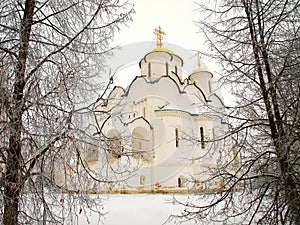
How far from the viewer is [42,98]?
7.10 ft

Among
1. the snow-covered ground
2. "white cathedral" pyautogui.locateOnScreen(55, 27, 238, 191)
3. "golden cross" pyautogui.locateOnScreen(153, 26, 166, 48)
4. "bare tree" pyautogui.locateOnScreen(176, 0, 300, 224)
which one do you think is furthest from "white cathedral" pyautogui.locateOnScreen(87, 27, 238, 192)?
"bare tree" pyautogui.locateOnScreen(176, 0, 300, 224)

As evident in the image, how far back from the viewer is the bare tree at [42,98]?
6.60ft

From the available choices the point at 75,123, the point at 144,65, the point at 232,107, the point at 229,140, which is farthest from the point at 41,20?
the point at 144,65

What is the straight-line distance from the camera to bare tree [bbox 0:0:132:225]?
2010mm

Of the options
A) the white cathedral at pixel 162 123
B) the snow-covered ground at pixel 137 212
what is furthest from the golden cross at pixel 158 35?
the snow-covered ground at pixel 137 212

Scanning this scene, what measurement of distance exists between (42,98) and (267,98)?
6.94 ft

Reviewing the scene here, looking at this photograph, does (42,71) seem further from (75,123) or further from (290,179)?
(290,179)

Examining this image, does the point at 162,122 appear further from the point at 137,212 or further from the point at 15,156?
the point at 15,156

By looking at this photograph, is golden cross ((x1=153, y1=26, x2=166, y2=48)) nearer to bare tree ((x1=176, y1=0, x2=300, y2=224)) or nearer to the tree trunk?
bare tree ((x1=176, y1=0, x2=300, y2=224))

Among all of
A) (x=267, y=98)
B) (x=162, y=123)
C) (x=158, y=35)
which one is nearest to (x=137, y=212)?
(x=267, y=98)

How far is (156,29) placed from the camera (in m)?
16.0

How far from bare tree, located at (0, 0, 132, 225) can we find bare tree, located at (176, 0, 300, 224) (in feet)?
4.39

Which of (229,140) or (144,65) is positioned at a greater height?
(144,65)

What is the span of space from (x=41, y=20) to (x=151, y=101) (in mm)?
10678
